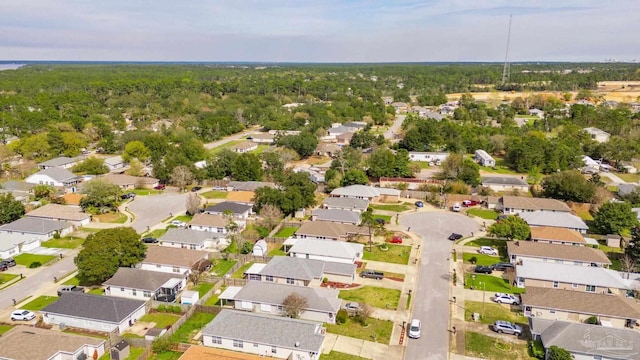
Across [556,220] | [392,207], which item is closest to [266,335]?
[392,207]

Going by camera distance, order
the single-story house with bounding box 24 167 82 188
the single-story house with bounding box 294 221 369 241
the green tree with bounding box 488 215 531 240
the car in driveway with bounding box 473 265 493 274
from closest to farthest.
→ 1. the car in driveway with bounding box 473 265 493 274
2. the green tree with bounding box 488 215 531 240
3. the single-story house with bounding box 294 221 369 241
4. the single-story house with bounding box 24 167 82 188

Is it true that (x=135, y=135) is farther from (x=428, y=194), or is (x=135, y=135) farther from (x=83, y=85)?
(x=83, y=85)

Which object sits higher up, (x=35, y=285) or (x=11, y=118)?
(x=11, y=118)

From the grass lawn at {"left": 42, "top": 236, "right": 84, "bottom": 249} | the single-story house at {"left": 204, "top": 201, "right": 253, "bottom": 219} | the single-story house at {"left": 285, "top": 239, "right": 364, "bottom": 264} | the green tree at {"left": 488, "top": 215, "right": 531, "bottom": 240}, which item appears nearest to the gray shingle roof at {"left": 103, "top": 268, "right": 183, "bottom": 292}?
the single-story house at {"left": 285, "top": 239, "right": 364, "bottom": 264}

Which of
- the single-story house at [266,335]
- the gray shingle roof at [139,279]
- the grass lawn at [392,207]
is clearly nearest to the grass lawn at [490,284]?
the single-story house at [266,335]

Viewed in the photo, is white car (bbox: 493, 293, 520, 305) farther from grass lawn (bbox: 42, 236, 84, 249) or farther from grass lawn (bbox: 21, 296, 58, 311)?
grass lawn (bbox: 42, 236, 84, 249)

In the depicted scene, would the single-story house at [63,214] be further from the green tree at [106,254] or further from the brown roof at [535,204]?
the brown roof at [535,204]

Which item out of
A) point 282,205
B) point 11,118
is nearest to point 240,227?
point 282,205
